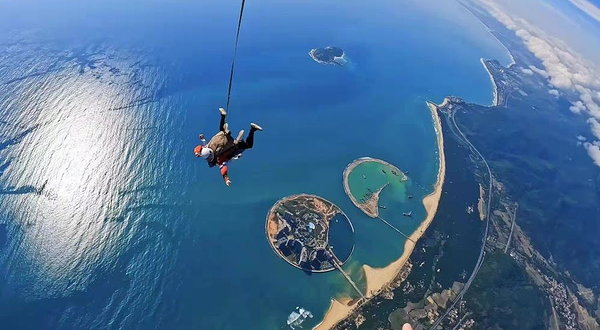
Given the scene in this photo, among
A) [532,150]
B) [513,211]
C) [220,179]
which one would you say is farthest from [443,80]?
[220,179]

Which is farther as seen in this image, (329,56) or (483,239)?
(329,56)

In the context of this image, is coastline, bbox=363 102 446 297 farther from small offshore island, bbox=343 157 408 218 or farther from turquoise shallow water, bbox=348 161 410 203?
small offshore island, bbox=343 157 408 218

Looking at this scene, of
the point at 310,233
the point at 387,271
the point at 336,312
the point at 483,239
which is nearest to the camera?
the point at 336,312

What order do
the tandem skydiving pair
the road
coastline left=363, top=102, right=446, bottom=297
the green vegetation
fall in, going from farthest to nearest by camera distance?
the green vegetation < coastline left=363, top=102, right=446, bottom=297 < the road < the tandem skydiving pair

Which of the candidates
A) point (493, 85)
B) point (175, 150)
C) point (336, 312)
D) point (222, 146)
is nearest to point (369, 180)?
point (336, 312)

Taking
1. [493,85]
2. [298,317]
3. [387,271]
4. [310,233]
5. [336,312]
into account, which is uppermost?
[493,85]

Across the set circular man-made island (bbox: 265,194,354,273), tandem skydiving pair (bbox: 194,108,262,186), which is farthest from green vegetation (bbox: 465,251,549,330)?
tandem skydiving pair (bbox: 194,108,262,186)

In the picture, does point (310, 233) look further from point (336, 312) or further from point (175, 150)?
point (175, 150)

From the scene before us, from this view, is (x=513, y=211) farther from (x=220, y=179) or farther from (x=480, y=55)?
(x=480, y=55)

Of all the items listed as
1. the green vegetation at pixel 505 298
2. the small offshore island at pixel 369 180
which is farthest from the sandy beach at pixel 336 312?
the green vegetation at pixel 505 298
